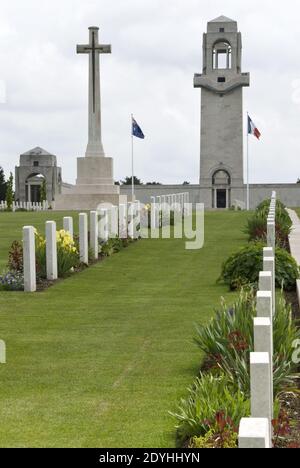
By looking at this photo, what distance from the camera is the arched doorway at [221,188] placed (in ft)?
232

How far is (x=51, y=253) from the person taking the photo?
16141mm

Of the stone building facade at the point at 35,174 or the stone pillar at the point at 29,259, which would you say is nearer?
the stone pillar at the point at 29,259

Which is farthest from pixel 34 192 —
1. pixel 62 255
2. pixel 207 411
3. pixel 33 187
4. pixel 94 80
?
pixel 207 411

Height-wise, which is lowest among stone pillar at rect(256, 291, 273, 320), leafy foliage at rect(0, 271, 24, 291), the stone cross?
leafy foliage at rect(0, 271, 24, 291)

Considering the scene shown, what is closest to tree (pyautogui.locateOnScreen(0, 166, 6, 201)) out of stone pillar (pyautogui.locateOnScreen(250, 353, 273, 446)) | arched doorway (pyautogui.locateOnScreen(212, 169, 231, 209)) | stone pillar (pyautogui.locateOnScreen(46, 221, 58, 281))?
arched doorway (pyautogui.locateOnScreen(212, 169, 231, 209))

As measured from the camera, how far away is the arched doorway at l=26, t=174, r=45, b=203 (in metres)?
68.7

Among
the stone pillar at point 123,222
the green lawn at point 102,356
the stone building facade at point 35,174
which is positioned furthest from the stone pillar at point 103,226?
the stone building facade at point 35,174

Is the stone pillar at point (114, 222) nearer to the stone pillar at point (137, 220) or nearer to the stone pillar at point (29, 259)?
the stone pillar at point (137, 220)

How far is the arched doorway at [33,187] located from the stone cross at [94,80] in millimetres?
33106

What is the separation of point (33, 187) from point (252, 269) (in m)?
55.5

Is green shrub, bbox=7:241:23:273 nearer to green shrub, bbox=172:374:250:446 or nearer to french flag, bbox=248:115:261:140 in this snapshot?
green shrub, bbox=172:374:250:446

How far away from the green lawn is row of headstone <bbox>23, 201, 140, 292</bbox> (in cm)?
43
